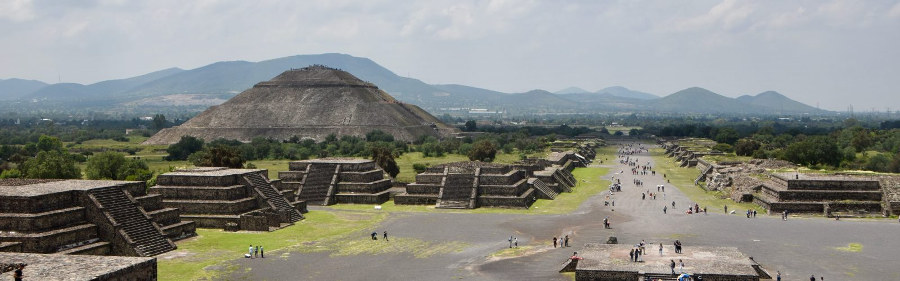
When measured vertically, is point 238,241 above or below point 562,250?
above

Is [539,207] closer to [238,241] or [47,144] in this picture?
[238,241]

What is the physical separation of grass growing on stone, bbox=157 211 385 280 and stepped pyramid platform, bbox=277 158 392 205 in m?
6.34

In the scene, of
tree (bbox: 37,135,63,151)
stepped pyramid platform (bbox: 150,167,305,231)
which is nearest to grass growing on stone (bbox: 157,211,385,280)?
stepped pyramid platform (bbox: 150,167,305,231)

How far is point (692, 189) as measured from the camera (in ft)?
290

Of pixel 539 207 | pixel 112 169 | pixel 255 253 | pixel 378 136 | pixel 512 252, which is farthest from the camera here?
pixel 378 136

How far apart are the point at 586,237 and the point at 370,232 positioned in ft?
50.2

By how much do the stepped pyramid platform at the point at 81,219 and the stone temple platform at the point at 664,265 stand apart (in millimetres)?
25461

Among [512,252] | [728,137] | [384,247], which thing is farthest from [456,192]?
[728,137]

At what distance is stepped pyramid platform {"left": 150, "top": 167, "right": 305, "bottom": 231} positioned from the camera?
5712 cm

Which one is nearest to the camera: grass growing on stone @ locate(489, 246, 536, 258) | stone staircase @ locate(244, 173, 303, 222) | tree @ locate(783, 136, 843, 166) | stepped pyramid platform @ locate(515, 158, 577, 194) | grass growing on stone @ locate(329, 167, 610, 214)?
grass growing on stone @ locate(489, 246, 536, 258)

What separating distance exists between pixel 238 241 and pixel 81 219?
32.3 ft

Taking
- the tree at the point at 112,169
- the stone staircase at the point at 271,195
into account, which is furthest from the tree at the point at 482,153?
the stone staircase at the point at 271,195

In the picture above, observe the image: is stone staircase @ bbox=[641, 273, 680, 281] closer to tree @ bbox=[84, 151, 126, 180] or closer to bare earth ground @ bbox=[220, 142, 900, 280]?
bare earth ground @ bbox=[220, 142, 900, 280]

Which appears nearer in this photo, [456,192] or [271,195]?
[271,195]
